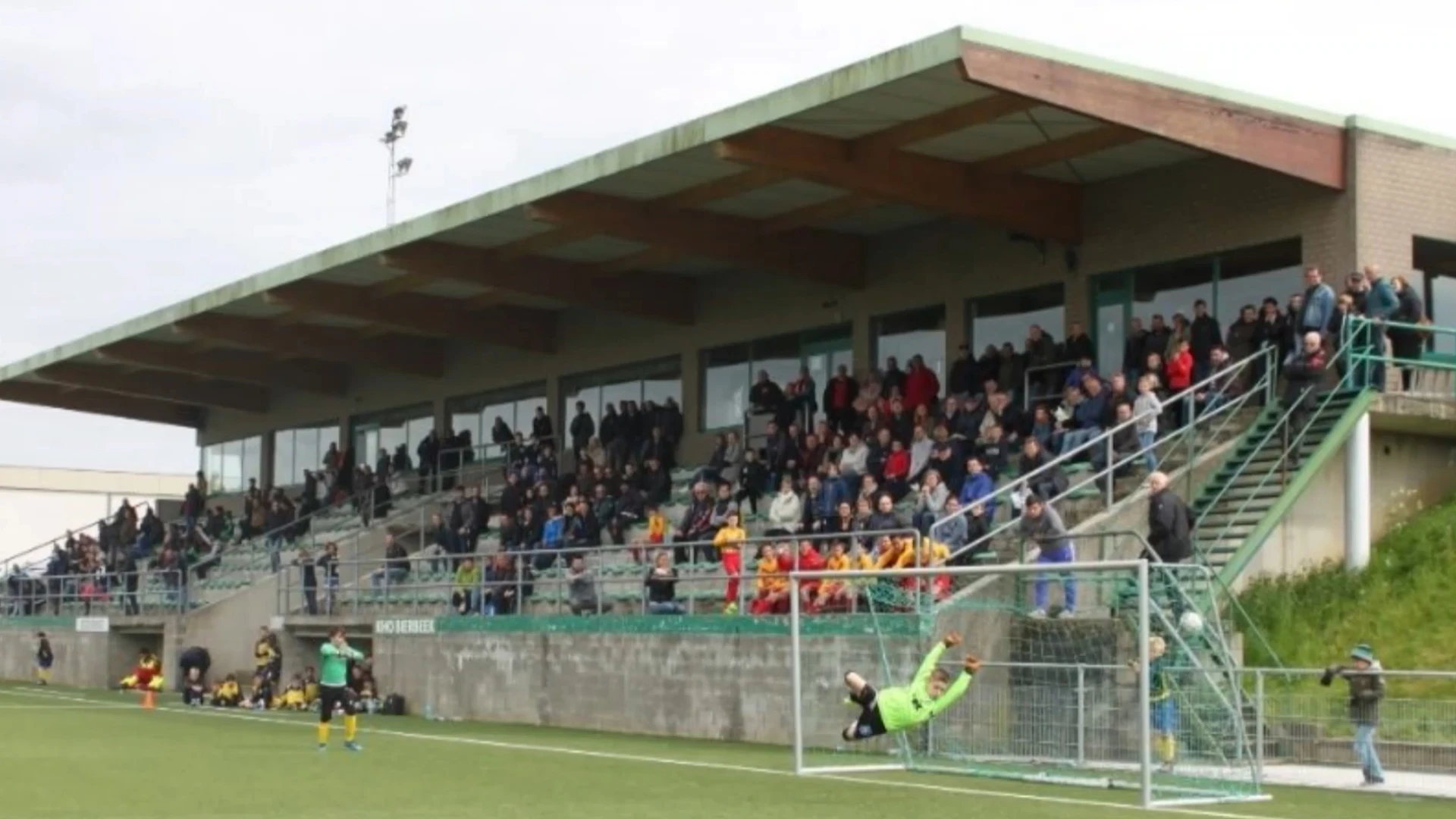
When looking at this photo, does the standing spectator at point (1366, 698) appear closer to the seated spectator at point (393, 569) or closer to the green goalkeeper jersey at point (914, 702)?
the green goalkeeper jersey at point (914, 702)

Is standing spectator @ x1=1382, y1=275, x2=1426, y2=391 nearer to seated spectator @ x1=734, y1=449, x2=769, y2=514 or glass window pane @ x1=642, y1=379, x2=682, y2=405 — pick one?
seated spectator @ x1=734, y1=449, x2=769, y2=514

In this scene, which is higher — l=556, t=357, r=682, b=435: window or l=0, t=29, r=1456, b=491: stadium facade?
l=0, t=29, r=1456, b=491: stadium facade

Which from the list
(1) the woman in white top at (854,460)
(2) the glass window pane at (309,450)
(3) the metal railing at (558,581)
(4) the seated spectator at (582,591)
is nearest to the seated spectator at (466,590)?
(3) the metal railing at (558,581)

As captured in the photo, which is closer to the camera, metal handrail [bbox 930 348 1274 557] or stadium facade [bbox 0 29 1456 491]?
metal handrail [bbox 930 348 1274 557]

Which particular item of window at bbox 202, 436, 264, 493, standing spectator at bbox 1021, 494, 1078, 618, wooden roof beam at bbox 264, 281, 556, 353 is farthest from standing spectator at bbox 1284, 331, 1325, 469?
window at bbox 202, 436, 264, 493

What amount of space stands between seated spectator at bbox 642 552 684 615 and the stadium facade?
5.49m

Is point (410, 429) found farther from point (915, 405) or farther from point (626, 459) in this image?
point (915, 405)

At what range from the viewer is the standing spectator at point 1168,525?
22188mm

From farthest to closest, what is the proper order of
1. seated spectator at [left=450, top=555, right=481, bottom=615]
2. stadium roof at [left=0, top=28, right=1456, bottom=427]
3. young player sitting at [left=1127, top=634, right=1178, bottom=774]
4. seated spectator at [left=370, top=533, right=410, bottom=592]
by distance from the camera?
seated spectator at [left=370, top=533, right=410, bottom=592] → seated spectator at [left=450, top=555, right=481, bottom=615] → stadium roof at [left=0, top=28, right=1456, bottom=427] → young player sitting at [left=1127, top=634, right=1178, bottom=774]

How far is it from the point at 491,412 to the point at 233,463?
51.2ft

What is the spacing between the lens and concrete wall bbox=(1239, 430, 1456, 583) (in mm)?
25109

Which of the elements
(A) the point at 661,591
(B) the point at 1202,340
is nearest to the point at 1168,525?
(B) the point at 1202,340

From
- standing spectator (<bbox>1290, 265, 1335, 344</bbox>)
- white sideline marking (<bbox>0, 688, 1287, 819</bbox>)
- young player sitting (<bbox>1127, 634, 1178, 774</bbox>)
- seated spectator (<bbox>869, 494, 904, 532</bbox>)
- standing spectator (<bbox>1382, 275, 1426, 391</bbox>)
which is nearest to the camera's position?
white sideline marking (<bbox>0, 688, 1287, 819</bbox>)

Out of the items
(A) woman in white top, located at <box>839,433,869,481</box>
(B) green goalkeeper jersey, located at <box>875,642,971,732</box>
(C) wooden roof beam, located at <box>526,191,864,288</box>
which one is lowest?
(B) green goalkeeper jersey, located at <box>875,642,971,732</box>
